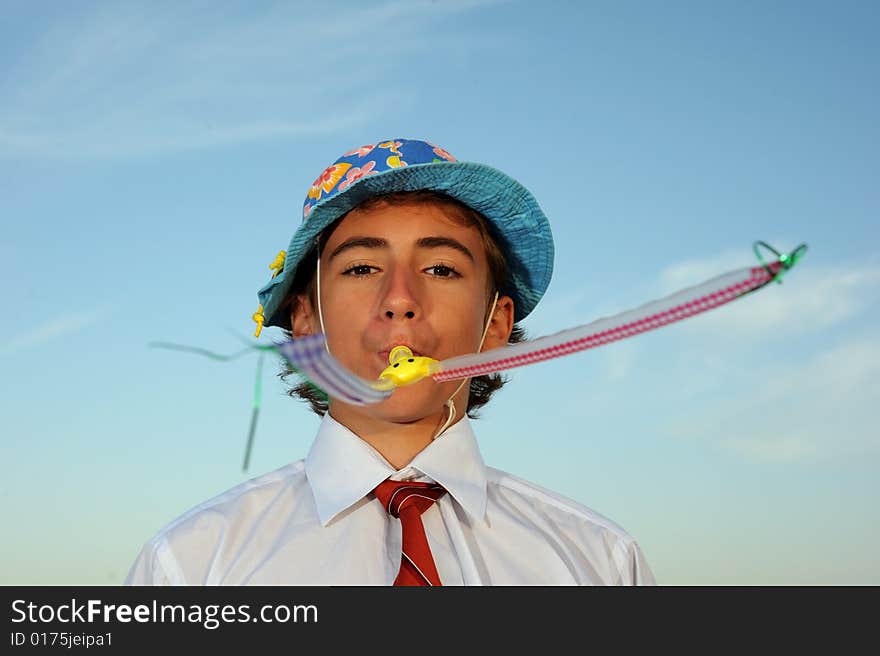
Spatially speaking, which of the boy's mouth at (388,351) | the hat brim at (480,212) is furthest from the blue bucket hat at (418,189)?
the boy's mouth at (388,351)

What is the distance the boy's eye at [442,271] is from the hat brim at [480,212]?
0.91 ft

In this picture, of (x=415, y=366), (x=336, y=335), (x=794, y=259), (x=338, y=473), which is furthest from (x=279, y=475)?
(x=794, y=259)

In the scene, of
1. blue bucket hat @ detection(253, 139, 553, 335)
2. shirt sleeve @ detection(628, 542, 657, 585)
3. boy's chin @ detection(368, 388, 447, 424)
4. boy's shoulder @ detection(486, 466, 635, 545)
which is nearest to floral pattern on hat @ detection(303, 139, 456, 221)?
blue bucket hat @ detection(253, 139, 553, 335)

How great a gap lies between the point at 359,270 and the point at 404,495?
0.68 metres

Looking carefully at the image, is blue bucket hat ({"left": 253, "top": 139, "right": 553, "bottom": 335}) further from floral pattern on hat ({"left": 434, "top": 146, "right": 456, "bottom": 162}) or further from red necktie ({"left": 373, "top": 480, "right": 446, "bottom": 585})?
red necktie ({"left": 373, "top": 480, "right": 446, "bottom": 585})

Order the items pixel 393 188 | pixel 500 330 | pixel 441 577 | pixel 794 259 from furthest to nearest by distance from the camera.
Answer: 1. pixel 500 330
2. pixel 393 188
3. pixel 441 577
4. pixel 794 259

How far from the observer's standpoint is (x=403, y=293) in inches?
117

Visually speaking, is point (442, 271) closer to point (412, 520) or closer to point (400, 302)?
point (400, 302)

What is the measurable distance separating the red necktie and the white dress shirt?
1.3 inches

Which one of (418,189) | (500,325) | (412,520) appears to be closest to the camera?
(412,520)

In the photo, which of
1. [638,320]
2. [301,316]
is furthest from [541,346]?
[301,316]
